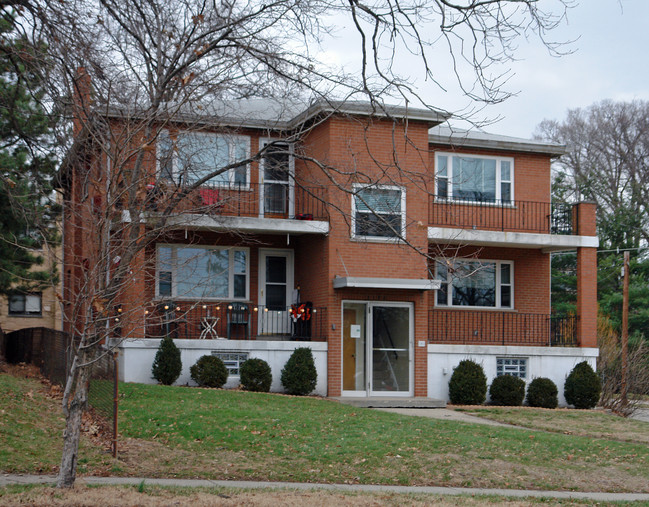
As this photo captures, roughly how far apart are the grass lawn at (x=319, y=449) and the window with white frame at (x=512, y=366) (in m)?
6.83

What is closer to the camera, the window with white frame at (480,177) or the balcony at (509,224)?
the balcony at (509,224)

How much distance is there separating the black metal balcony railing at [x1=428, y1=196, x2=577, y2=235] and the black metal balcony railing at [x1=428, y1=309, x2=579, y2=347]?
2498 mm

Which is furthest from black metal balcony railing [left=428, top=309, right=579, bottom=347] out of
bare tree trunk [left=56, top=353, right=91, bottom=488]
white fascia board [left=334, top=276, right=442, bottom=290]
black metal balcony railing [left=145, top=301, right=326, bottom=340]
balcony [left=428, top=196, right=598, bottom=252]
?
bare tree trunk [left=56, top=353, right=91, bottom=488]

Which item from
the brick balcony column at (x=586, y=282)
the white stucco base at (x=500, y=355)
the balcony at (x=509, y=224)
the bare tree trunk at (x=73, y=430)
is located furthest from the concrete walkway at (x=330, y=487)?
the brick balcony column at (x=586, y=282)

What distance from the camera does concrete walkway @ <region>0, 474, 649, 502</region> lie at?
989cm

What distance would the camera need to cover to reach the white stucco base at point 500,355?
70.5 ft

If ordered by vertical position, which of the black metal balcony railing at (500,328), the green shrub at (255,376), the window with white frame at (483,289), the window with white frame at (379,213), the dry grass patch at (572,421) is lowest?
the dry grass patch at (572,421)

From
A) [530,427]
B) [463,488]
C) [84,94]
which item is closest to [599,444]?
[530,427]

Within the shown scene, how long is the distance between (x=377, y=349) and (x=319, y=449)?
907 cm

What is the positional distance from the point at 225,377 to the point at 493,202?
9355 millimetres

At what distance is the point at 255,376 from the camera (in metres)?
19.7

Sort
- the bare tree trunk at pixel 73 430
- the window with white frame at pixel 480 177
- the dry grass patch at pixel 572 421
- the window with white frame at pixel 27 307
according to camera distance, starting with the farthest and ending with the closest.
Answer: the window with white frame at pixel 27 307
the window with white frame at pixel 480 177
the dry grass patch at pixel 572 421
the bare tree trunk at pixel 73 430

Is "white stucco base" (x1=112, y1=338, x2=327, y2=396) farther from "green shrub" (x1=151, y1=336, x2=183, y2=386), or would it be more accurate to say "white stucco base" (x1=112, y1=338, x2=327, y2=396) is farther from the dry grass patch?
the dry grass patch

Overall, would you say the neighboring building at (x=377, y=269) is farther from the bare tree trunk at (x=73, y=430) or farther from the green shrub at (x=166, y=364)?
the bare tree trunk at (x=73, y=430)
